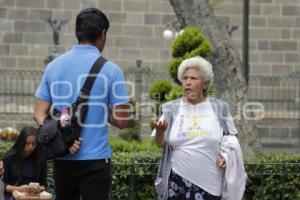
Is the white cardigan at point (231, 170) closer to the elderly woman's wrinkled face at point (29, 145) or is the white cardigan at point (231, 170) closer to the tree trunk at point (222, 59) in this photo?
the elderly woman's wrinkled face at point (29, 145)

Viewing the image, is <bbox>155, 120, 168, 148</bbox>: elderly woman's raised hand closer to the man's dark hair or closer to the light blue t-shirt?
the light blue t-shirt

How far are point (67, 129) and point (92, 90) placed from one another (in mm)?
289

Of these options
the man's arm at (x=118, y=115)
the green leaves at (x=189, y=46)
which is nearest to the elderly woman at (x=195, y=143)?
the man's arm at (x=118, y=115)

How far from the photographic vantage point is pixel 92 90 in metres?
5.39

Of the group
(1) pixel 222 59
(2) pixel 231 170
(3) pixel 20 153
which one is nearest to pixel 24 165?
(3) pixel 20 153

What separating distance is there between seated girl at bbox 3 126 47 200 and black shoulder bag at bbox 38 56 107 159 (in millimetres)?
1103

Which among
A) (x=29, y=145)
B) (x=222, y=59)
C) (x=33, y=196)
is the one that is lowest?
(x=33, y=196)

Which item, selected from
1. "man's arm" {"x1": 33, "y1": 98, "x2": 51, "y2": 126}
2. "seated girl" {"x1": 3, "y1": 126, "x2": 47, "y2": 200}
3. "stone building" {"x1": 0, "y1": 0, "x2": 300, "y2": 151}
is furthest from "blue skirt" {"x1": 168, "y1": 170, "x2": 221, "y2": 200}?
"stone building" {"x1": 0, "y1": 0, "x2": 300, "y2": 151}

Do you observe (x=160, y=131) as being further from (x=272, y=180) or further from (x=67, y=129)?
(x=272, y=180)

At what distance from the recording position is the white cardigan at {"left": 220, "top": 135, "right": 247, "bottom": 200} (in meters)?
5.84

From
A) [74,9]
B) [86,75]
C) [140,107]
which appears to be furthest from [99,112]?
[74,9]

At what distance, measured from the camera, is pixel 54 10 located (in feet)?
57.6

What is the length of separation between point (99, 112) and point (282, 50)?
13.0 metres

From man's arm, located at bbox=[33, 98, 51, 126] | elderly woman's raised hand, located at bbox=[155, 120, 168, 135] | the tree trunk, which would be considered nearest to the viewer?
man's arm, located at bbox=[33, 98, 51, 126]
